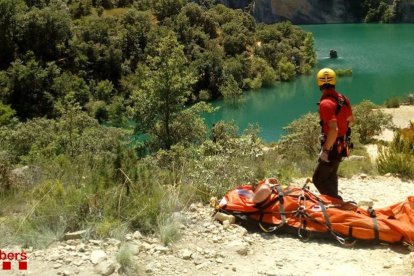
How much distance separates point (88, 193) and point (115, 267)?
103cm

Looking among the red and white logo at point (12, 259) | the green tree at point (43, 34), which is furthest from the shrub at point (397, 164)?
the green tree at point (43, 34)

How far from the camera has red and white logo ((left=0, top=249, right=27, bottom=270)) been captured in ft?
→ 12.7

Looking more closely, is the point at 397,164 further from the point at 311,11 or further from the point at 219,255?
the point at 311,11

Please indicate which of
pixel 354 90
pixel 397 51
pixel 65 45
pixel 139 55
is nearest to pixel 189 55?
pixel 139 55

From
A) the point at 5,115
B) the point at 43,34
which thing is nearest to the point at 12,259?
the point at 5,115

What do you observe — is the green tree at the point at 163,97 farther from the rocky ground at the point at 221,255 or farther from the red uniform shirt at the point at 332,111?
the rocky ground at the point at 221,255

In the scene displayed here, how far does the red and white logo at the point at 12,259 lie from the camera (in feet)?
12.7

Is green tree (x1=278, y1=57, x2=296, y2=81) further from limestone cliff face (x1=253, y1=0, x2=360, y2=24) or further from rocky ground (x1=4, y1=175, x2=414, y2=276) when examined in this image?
limestone cliff face (x1=253, y1=0, x2=360, y2=24)

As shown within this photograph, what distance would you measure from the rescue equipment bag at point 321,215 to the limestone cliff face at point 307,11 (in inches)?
4334

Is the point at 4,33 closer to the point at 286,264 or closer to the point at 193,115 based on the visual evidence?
the point at 193,115

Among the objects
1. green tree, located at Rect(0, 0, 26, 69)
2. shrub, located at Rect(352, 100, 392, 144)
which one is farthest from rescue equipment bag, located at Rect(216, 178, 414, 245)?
green tree, located at Rect(0, 0, 26, 69)

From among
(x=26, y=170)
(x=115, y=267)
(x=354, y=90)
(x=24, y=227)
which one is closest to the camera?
(x=115, y=267)

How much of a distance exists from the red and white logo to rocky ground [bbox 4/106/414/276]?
5 centimetres

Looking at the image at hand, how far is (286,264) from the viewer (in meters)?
4.37
